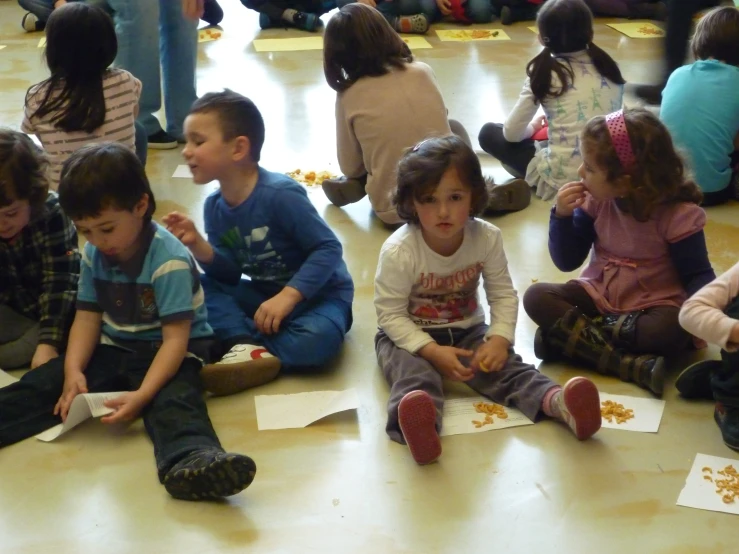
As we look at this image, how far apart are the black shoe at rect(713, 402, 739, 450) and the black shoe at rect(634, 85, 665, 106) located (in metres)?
2.03

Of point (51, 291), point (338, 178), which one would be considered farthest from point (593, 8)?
point (51, 291)

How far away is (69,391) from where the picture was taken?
1880 millimetres

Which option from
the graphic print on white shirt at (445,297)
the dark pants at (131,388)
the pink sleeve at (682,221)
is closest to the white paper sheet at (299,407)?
the dark pants at (131,388)

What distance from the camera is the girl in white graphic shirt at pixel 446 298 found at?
188 cm

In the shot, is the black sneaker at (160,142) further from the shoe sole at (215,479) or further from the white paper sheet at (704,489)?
the white paper sheet at (704,489)

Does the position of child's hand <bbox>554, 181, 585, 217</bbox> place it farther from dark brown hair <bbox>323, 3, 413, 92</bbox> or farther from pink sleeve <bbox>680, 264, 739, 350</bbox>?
dark brown hair <bbox>323, 3, 413, 92</bbox>

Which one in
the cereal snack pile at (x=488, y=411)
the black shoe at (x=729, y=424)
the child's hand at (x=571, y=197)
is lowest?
the cereal snack pile at (x=488, y=411)

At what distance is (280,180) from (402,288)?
41cm

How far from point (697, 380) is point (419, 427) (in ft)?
2.07

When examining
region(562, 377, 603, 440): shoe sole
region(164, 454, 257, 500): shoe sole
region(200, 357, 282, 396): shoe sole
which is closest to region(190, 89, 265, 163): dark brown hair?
region(200, 357, 282, 396): shoe sole

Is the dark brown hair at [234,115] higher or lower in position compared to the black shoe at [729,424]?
higher

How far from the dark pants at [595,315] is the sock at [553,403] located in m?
0.25

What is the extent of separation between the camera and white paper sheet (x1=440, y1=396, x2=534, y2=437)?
1.84 m

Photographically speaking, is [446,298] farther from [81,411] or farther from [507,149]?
[507,149]
